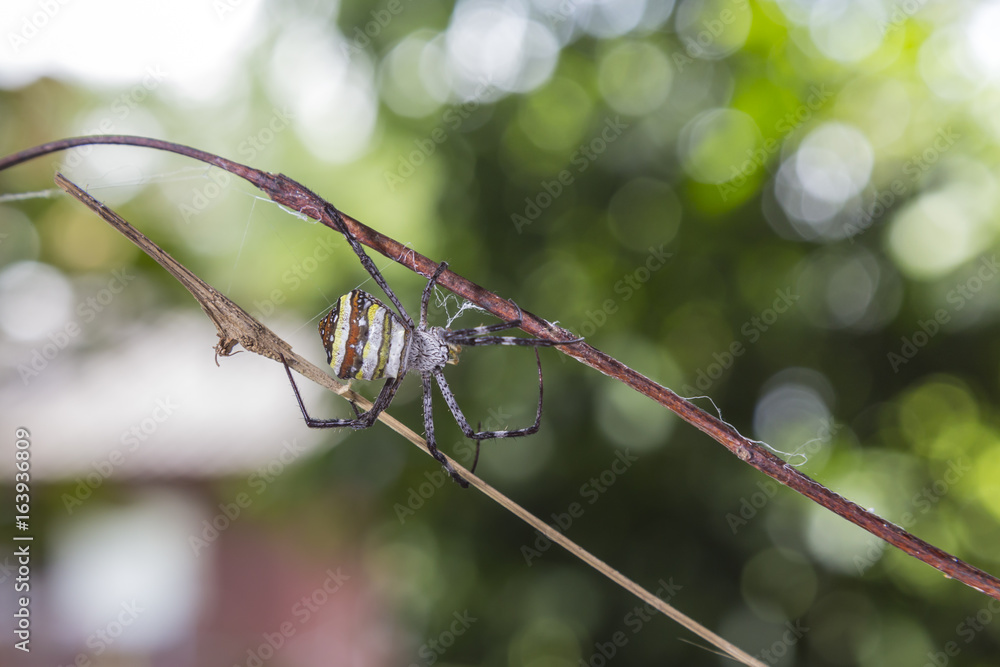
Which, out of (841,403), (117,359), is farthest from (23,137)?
(841,403)

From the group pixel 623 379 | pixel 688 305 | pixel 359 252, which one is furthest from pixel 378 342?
pixel 688 305

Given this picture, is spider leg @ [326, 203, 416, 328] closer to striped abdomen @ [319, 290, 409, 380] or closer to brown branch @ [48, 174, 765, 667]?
striped abdomen @ [319, 290, 409, 380]

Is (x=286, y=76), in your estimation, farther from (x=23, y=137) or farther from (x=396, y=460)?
(x=396, y=460)

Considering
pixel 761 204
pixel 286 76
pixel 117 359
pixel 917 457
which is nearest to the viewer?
pixel 917 457

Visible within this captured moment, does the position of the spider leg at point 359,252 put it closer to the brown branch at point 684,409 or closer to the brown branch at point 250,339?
the brown branch at point 684,409

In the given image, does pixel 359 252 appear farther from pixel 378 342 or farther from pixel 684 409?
pixel 684 409

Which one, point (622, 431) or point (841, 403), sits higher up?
point (841, 403)

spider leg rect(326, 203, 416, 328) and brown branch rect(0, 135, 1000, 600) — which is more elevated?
brown branch rect(0, 135, 1000, 600)

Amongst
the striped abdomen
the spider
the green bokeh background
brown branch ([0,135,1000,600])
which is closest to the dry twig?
brown branch ([0,135,1000,600])

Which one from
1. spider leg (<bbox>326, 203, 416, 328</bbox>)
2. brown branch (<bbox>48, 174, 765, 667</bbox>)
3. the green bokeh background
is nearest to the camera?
brown branch (<bbox>48, 174, 765, 667</bbox>)
